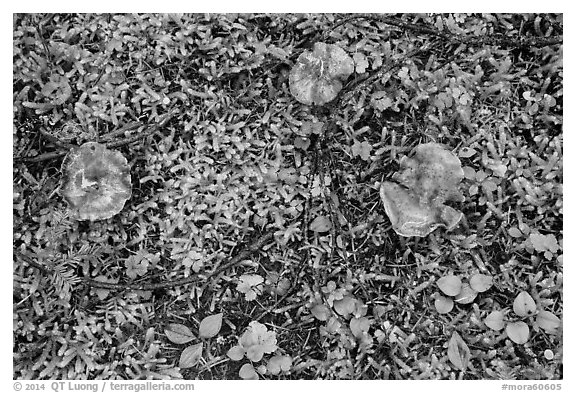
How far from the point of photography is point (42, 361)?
13.1 ft

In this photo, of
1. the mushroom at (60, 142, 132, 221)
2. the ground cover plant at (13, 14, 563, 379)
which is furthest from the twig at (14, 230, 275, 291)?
the mushroom at (60, 142, 132, 221)

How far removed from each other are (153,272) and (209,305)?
471 millimetres

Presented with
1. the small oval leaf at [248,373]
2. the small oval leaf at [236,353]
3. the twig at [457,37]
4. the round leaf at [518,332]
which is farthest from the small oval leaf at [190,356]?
the twig at [457,37]

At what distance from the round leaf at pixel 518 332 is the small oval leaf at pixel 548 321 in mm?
111

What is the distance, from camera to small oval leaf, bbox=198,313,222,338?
13.5 feet

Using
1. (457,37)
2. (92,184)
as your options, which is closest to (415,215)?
(457,37)

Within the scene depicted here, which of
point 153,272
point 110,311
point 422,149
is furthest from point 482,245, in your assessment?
point 110,311

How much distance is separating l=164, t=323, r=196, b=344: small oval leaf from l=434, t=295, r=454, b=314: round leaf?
176 cm

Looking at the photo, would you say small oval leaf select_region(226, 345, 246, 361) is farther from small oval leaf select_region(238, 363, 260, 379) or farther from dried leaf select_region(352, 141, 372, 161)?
dried leaf select_region(352, 141, 372, 161)

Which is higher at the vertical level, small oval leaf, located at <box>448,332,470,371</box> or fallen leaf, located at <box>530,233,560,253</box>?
fallen leaf, located at <box>530,233,560,253</box>

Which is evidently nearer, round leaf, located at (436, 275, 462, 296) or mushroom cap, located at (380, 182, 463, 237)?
mushroom cap, located at (380, 182, 463, 237)

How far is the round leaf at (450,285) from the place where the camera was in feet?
13.3
